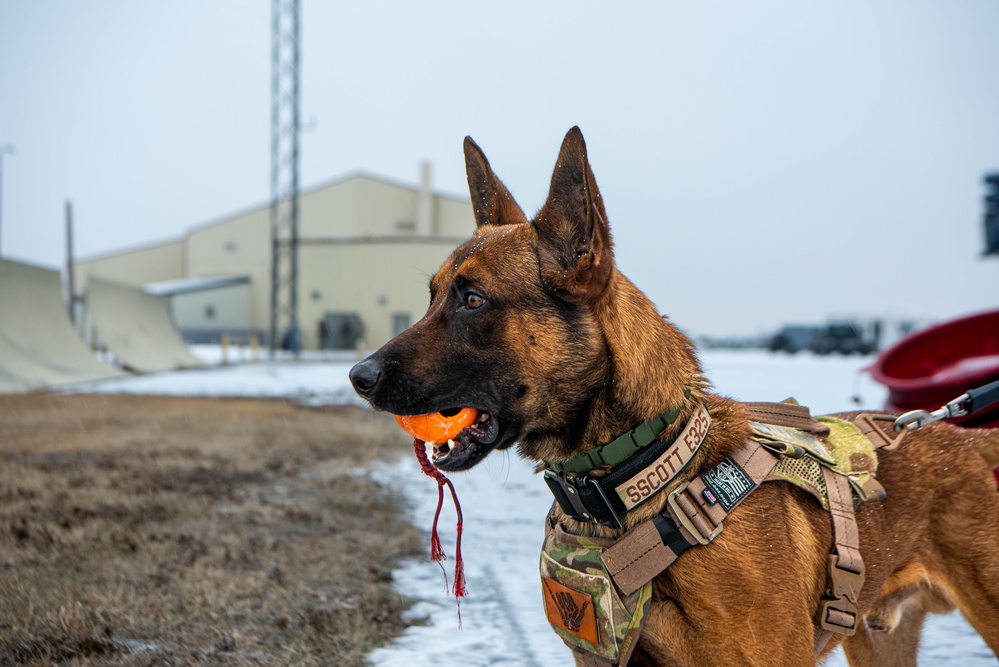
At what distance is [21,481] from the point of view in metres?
6.29

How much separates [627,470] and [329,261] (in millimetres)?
41575

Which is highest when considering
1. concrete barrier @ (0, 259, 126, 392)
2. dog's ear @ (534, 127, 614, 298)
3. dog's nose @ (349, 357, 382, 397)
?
dog's ear @ (534, 127, 614, 298)

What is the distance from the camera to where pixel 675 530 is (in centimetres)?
200

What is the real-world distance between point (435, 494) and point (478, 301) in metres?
5.00

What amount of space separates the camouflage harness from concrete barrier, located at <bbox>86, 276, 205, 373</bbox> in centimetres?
2112

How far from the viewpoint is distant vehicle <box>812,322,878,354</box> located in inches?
1462

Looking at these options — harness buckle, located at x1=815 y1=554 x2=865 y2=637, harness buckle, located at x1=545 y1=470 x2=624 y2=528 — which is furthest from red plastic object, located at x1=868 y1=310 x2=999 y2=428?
harness buckle, located at x1=545 y1=470 x2=624 y2=528

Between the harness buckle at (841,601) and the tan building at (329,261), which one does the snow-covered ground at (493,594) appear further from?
the tan building at (329,261)

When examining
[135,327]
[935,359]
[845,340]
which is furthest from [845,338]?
[935,359]

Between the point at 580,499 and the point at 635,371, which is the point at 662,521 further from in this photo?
the point at 635,371

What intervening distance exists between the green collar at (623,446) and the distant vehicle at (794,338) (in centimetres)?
4186

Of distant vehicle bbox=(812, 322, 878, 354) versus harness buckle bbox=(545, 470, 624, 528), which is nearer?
harness buckle bbox=(545, 470, 624, 528)

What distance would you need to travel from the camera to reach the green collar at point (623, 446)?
209 cm

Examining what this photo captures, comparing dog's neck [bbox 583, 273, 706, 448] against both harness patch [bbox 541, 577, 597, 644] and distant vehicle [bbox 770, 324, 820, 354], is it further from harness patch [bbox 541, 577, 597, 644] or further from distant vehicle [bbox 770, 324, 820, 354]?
distant vehicle [bbox 770, 324, 820, 354]
